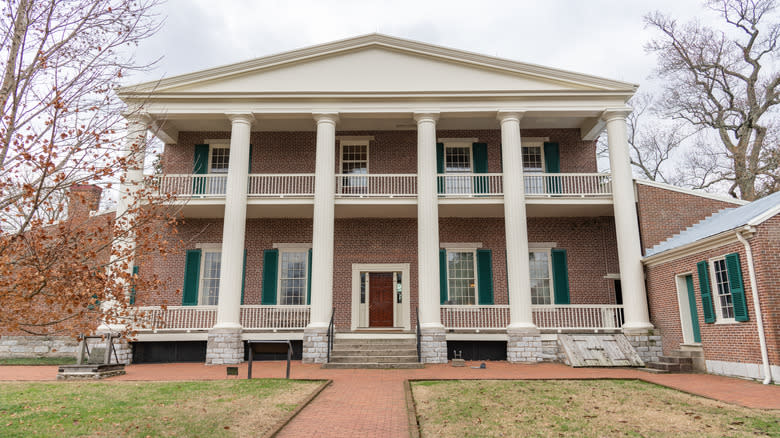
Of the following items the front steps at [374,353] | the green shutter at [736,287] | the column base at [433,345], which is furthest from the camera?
the column base at [433,345]

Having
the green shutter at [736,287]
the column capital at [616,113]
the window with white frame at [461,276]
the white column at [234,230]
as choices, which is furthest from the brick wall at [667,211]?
the white column at [234,230]

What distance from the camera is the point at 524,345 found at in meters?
13.4

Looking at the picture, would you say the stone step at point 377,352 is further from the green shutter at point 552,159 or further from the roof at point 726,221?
the green shutter at point 552,159

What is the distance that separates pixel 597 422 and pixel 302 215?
1197 centimetres

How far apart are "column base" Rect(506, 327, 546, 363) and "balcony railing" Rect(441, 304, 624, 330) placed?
2.73ft

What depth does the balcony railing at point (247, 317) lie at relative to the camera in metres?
14.6

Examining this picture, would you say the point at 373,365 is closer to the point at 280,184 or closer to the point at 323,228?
the point at 323,228

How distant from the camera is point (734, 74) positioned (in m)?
21.0

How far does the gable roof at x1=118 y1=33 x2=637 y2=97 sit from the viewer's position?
49.3 ft

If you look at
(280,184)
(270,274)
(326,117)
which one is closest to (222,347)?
(270,274)

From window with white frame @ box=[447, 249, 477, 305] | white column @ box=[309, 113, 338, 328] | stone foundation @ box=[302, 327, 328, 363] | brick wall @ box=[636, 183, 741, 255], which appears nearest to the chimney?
white column @ box=[309, 113, 338, 328]

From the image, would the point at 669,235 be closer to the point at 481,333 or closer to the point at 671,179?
the point at 481,333

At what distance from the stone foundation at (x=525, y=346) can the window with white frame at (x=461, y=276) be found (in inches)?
114

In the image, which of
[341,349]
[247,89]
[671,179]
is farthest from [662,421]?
[671,179]
